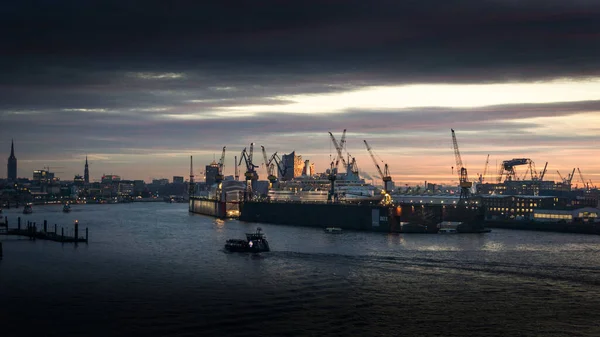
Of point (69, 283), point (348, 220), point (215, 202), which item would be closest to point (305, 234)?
point (348, 220)

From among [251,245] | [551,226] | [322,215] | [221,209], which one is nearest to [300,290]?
[251,245]

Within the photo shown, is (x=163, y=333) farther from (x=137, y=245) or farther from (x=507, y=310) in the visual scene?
(x=137, y=245)

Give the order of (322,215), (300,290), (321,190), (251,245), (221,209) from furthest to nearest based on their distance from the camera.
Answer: (221,209)
(321,190)
(322,215)
(251,245)
(300,290)

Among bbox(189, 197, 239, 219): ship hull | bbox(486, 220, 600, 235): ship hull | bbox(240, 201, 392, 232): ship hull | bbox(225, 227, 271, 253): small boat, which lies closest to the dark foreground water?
bbox(225, 227, 271, 253): small boat

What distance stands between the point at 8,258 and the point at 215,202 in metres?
103

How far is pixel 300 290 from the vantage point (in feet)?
161

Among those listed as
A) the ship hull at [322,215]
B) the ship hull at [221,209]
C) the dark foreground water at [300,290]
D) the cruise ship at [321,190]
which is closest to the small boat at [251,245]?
the dark foreground water at [300,290]

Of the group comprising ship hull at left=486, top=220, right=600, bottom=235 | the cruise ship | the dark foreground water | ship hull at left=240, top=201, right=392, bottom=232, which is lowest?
the dark foreground water

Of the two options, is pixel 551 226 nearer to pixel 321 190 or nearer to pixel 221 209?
pixel 321 190

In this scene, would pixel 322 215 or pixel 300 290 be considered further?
pixel 322 215

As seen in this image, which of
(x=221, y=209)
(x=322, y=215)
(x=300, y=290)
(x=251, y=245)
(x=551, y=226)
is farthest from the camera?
(x=221, y=209)

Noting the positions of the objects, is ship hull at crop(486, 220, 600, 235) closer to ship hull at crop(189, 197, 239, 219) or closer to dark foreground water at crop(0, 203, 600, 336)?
dark foreground water at crop(0, 203, 600, 336)

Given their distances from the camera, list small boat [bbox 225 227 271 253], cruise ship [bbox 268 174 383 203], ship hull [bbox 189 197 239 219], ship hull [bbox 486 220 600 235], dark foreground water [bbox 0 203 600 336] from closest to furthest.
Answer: dark foreground water [bbox 0 203 600 336]
small boat [bbox 225 227 271 253]
ship hull [bbox 486 220 600 235]
cruise ship [bbox 268 174 383 203]
ship hull [bbox 189 197 239 219]

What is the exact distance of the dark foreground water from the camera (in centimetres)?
3909
